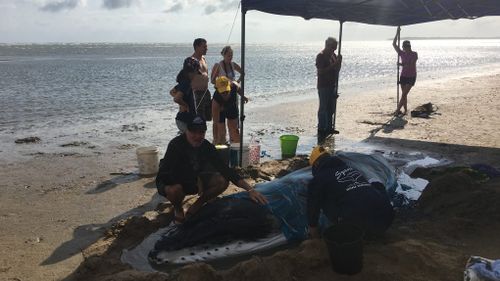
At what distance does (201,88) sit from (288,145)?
7.12 ft

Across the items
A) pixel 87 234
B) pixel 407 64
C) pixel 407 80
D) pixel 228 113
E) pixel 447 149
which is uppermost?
pixel 407 64

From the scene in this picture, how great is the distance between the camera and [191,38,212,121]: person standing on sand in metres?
6.73

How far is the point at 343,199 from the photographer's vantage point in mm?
3934

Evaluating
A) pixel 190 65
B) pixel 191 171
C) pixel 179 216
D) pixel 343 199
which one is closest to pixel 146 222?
pixel 179 216

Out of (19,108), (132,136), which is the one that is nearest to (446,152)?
(132,136)

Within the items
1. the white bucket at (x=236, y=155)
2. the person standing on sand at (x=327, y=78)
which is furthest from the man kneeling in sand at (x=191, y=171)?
the person standing on sand at (x=327, y=78)

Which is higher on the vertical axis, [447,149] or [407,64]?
[407,64]

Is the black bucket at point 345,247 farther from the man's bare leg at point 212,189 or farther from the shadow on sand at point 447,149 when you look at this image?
the shadow on sand at point 447,149

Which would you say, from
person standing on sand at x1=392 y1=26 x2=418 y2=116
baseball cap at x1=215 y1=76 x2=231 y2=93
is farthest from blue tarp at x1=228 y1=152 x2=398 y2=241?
person standing on sand at x1=392 y1=26 x2=418 y2=116

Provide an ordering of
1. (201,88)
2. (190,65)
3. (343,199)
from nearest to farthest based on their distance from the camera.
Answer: (343,199) < (190,65) < (201,88)

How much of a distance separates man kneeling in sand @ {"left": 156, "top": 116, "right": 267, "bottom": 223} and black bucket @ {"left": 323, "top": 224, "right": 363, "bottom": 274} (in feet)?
4.56

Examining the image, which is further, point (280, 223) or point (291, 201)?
point (291, 201)

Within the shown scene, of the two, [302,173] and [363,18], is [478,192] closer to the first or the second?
[302,173]

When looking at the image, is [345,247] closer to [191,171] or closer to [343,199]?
[343,199]
